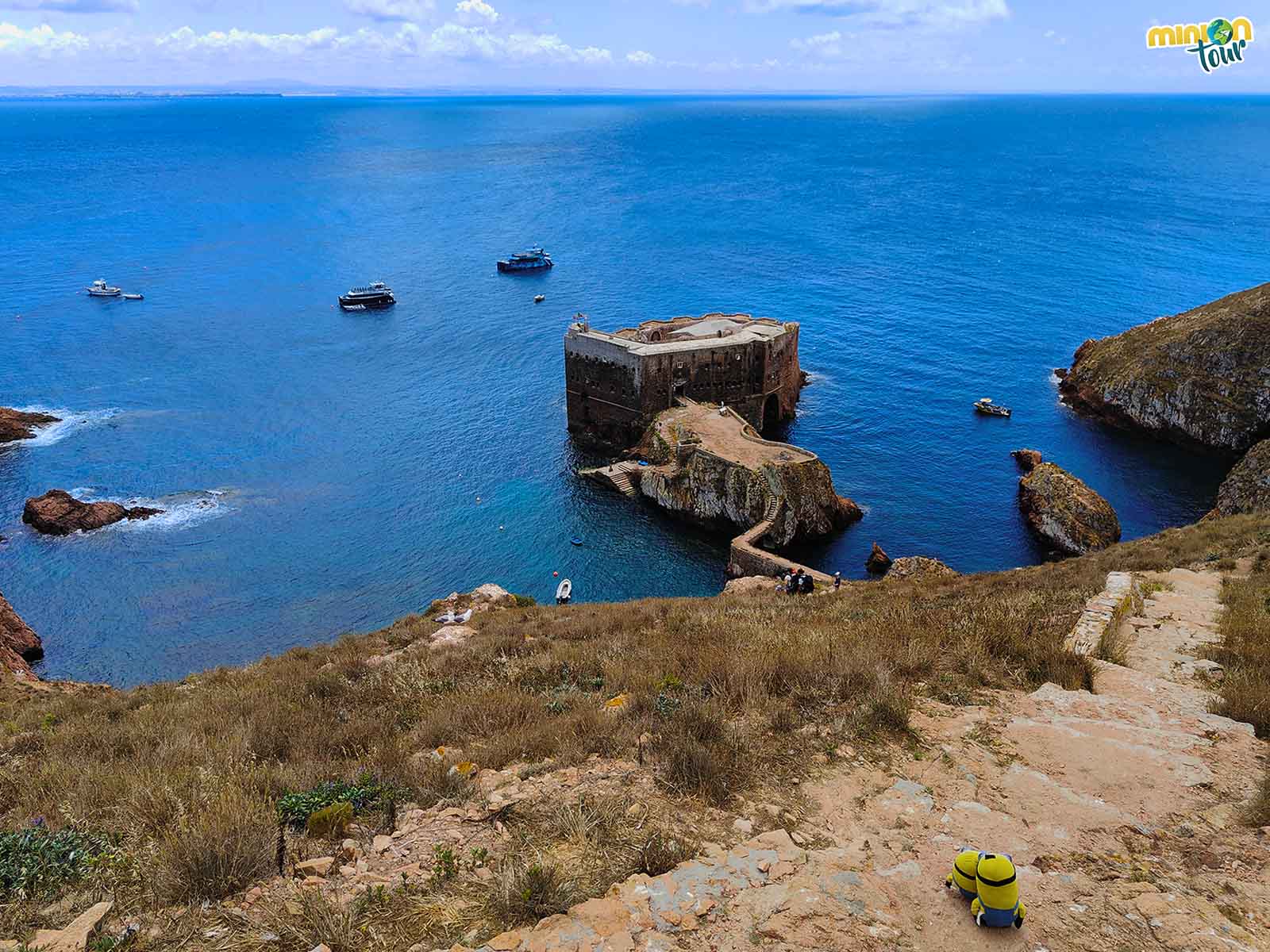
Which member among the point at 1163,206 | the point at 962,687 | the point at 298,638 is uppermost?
the point at 1163,206

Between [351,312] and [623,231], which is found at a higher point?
[623,231]

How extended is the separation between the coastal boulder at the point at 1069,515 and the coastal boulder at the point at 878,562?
372 inches

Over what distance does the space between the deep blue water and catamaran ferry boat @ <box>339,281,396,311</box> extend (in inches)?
68.9

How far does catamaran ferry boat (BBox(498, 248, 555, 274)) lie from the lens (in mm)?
101688

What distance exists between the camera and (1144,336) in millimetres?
62062

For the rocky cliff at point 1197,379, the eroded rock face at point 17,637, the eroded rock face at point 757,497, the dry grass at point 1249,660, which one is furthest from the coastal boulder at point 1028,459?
the eroded rock face at point 17,637

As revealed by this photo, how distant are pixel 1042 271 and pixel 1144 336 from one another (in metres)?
41.6

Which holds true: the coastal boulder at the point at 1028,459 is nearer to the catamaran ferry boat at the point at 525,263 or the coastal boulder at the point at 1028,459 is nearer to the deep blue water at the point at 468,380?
the deep blue water at the point at 468,380

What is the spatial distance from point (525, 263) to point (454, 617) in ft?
267

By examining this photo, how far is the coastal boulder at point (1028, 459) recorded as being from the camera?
52656 millimetres

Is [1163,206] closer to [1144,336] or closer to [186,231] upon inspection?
[1144,336]

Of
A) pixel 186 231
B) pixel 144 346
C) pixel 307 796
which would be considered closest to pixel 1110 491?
pixel 307 796

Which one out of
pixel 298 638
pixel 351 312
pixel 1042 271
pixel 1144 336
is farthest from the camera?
pixel 1042 271

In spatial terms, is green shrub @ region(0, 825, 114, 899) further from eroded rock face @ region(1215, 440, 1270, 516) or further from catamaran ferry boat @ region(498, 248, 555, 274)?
catamaran ferry boat @ region(498, 248, 555, 274)
